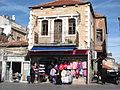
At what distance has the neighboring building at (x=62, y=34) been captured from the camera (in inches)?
1105

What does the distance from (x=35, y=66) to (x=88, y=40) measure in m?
5.64

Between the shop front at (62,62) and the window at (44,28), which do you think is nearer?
the shop front at (62,62)

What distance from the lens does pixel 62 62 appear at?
1128 inches

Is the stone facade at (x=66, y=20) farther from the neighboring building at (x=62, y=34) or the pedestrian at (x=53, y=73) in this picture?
the pedestrian at (x=53, y=73)

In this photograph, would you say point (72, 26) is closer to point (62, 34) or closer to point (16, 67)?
point (62, 34)

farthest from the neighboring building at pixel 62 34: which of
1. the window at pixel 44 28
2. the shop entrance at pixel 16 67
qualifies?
the shop entrance at pixel 16 67

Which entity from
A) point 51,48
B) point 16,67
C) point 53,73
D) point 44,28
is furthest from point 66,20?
point 16,67

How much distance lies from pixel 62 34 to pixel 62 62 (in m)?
2.70

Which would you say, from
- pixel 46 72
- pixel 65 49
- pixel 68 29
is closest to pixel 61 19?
pixel 68 29

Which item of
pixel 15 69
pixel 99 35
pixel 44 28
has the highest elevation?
pixel 44 28

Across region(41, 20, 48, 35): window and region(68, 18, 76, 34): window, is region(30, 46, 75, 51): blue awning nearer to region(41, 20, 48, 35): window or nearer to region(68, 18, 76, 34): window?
region(41, 20, 48, 35): window

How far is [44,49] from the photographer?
94.0 feet

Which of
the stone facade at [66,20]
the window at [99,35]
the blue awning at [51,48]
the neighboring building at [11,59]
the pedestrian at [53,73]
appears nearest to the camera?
the pedestrian at [53,73]

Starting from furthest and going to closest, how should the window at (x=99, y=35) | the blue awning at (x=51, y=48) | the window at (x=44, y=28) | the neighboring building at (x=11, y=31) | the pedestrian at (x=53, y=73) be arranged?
the neighboring building at (x=11, y=31)
the window at (x=99, y=35)
the window at (x=44, y=28)
the blue awning at (x=51, y=48)
the pedestrian at (x=53, y=73)
